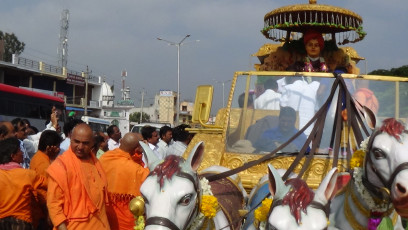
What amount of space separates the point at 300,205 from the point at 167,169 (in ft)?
3.48

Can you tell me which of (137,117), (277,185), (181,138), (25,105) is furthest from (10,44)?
(277,185)

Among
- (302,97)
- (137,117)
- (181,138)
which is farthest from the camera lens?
(137,117)

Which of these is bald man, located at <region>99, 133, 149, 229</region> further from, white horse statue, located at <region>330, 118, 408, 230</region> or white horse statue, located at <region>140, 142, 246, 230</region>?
white horse statue, located at <region>330, 118, 408, 230</region>

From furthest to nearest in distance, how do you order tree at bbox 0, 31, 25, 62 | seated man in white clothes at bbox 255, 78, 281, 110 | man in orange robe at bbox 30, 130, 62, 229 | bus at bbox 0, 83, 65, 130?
tree at bbox 0, 31, 25, 62 → bus at bbox 0, 83, 65, 130 → seated man in white clothes at bbox 255, 78, 281, 110 → man in orange robe at bbox 30, 130, 62, 229

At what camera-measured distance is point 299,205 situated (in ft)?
11.7

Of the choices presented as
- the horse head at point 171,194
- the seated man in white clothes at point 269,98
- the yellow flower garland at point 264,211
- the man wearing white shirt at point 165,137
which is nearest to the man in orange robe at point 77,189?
the horse head at point 171,194

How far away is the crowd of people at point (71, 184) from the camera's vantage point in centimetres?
469

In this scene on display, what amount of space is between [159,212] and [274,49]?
253 inches

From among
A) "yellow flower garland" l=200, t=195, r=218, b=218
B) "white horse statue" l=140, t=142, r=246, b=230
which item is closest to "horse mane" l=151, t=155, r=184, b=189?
"white horse statue" l=140, t=142, r=246, b=230

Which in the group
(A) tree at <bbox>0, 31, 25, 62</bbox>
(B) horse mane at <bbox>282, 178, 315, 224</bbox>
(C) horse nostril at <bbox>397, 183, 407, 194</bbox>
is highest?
(A) tree at <bbox>0, 31, 25, 62</bbox>

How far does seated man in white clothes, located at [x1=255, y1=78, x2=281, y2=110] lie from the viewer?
6.58 meters

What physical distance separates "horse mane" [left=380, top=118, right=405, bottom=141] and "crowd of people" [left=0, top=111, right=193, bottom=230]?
1944 mm

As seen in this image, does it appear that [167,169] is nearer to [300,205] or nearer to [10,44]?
[300,205]

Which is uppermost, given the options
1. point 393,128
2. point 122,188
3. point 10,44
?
point 10,44
